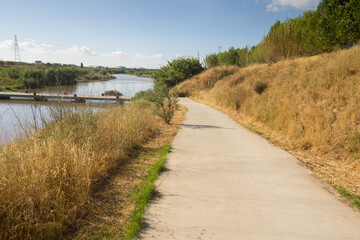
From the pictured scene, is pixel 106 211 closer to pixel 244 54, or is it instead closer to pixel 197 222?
pixel 197 222

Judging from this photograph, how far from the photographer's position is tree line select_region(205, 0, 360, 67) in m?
12.8

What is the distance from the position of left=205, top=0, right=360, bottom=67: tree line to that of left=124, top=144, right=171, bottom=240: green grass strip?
45.2 feet

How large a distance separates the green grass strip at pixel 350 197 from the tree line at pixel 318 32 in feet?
40.3

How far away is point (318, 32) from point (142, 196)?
16.7 metres

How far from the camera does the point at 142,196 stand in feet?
12.3

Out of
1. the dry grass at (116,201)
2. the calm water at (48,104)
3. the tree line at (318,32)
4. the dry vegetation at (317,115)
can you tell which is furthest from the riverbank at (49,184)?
the tree line at (318,32)

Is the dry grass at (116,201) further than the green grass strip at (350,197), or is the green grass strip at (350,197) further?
the green grass strip at (350,197)

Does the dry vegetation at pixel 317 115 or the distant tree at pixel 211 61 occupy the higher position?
the distant tree at pixel 211 61

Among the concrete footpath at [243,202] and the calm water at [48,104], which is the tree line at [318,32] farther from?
the calm water at [48,104]

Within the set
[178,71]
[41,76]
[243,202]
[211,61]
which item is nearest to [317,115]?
[243,202]

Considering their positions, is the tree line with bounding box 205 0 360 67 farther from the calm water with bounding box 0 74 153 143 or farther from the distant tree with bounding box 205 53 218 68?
the distant tree with bounding box 205 53 218 68

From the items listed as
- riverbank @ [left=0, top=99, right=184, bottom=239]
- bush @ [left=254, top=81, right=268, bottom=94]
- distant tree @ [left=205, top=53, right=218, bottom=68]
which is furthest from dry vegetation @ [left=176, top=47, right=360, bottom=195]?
distant tree @ [left=205, top=53, right=218, bottom=68]

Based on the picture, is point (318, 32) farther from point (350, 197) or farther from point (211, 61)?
point (211, 61)

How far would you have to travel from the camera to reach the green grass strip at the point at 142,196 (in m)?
2.92
